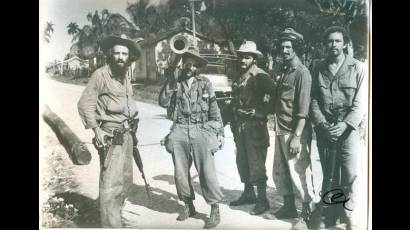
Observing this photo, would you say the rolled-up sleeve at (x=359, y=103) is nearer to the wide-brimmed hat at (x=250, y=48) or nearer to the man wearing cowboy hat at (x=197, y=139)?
the wide-brimmed hat at (x=250, y=48)

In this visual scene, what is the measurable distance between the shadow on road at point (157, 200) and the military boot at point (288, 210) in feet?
2.85

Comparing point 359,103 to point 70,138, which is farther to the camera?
point 70,138

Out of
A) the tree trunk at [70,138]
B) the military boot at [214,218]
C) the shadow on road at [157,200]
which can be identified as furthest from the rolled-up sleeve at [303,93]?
the tree trunk at [70,138]

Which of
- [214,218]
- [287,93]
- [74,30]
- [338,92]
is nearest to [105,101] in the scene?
[74,30]

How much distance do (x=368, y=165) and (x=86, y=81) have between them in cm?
259

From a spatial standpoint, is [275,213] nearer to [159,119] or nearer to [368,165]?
[368,165]

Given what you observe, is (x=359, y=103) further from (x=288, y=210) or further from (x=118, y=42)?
(x=118, y=42)

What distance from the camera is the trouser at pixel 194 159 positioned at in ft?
14.7

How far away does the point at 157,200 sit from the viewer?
4520 mm

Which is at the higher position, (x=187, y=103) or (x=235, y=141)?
(x=187, y=103)

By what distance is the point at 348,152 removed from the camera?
14.7 ft

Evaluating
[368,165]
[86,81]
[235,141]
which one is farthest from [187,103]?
[368,165]

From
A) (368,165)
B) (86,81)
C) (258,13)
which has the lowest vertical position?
(368,165)

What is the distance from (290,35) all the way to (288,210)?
153 centimetres
